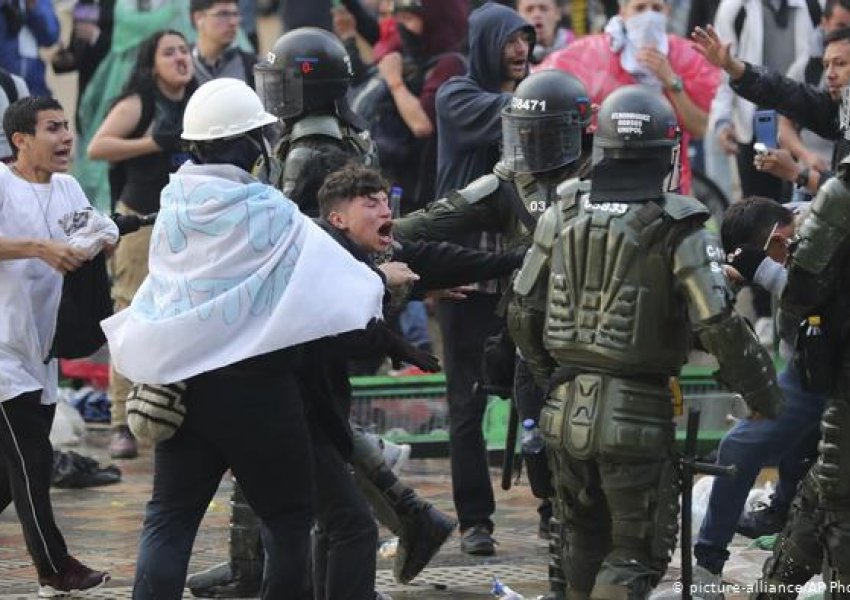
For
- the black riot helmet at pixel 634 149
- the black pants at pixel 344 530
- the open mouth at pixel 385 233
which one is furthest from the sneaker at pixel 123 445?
the black riot helmet at pixel 634 149

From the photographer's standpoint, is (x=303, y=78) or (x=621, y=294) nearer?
(x=621, y=294)

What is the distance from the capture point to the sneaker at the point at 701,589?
873 cm

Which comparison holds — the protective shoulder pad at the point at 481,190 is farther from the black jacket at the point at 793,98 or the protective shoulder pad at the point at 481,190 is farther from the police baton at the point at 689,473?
the police baton at the point at 689,473

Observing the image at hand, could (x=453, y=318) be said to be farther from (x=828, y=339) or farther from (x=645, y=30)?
(x=645, y=30)

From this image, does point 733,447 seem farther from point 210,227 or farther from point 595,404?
point 210,227

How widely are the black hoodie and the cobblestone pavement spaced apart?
1599mm

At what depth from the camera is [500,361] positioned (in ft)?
29.4

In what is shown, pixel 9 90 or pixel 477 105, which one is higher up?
pixel 477 105

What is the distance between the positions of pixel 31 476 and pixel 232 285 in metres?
2.06

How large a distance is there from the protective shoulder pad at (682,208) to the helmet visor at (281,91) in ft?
8.37

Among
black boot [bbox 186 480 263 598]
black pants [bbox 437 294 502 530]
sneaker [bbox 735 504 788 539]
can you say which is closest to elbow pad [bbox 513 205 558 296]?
black boot [bbox 186 480 263 598]

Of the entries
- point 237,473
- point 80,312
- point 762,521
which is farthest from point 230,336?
point 762,521

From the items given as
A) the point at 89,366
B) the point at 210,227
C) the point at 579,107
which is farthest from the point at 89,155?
the point at 210,227

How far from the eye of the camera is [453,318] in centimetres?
1019
